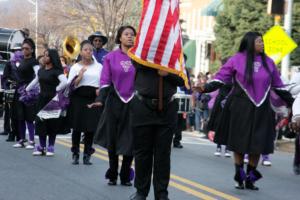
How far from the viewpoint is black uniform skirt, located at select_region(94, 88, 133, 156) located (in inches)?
340

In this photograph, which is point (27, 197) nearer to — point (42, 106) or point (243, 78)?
point (243, 78)

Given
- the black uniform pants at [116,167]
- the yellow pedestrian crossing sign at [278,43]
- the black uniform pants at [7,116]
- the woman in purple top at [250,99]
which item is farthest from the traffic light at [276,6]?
the black uniform pants at [116,167]

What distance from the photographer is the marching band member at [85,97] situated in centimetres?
1077

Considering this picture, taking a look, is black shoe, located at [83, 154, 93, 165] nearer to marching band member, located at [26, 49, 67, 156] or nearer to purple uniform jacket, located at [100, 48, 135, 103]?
marching band member, located at [26, 49, 67, 156]

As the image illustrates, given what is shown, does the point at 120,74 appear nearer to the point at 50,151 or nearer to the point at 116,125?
the point at 116,125

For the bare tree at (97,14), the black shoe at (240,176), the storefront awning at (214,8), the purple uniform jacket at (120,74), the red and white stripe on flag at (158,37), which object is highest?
the storefront awning at (214,8)

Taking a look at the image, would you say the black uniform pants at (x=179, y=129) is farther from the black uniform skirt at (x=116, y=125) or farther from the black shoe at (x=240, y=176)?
the black uniform skirt at (x=116, y=125)

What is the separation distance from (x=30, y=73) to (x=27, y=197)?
5088 millimetres

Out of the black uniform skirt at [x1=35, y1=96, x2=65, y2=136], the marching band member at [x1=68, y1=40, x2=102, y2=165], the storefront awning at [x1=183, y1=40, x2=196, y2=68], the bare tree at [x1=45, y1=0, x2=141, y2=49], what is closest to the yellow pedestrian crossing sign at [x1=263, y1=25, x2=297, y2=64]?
the black uniform skirt at [x1=35, y1=96, x2=65, y2=136]

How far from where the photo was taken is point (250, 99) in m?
8.89

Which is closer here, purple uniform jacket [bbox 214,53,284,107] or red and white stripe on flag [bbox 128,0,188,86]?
red and white stripe on flag [bbox 128,0,188,86]

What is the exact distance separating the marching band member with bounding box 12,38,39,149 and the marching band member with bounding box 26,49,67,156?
27.1 inches

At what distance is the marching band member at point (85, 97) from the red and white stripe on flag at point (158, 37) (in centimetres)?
369

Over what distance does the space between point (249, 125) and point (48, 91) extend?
427 centimetres
